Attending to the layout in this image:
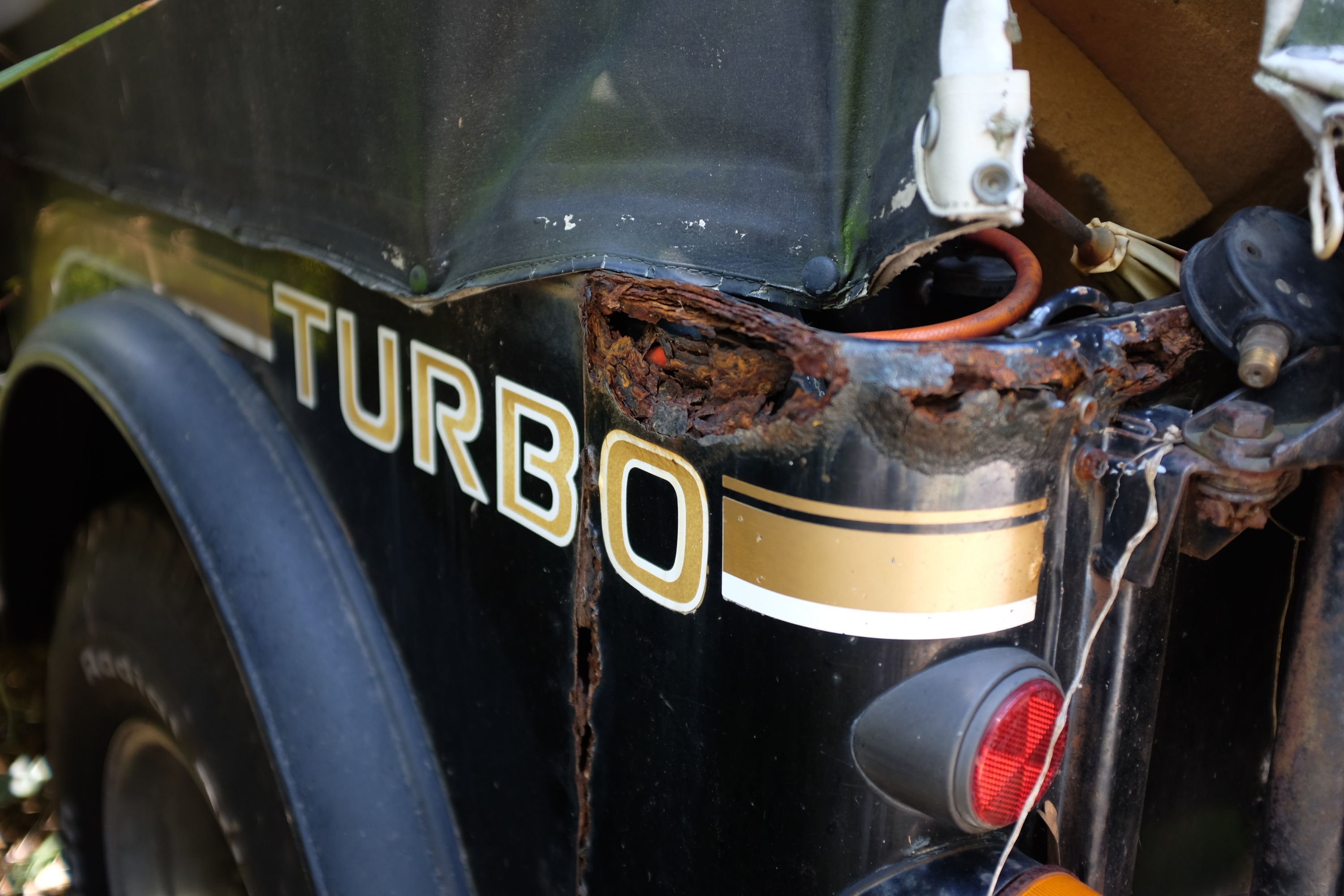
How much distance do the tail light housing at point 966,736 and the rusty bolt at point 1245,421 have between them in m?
→ 0.23

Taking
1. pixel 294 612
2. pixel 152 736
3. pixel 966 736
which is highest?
pixel 966 736

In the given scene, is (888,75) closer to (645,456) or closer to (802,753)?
(645,456)

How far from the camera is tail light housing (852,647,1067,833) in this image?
0.83 m

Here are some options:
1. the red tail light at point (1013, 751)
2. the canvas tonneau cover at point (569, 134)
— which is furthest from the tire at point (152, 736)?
the red tail light at point (1013, 751)

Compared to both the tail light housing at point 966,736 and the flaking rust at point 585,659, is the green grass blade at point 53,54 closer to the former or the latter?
A: the flaking rust at point 585,659

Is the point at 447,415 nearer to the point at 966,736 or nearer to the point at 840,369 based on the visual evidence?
the point at 840,369

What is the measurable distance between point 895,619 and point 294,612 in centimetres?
82

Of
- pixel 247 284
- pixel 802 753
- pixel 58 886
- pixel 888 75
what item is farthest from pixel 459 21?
pixel 58 886

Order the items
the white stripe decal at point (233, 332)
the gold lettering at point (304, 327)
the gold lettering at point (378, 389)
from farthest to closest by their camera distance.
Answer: the white stripe decal at point (233, 332)
the gold lettering at point (304, 327)
the gold lettering at point (378, 389)

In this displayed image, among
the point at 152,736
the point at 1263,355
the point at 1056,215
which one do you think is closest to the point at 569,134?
the point at 1056,215

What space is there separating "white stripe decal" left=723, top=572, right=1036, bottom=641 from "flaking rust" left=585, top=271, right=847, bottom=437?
15cm

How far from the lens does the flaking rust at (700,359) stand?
85 centimetres

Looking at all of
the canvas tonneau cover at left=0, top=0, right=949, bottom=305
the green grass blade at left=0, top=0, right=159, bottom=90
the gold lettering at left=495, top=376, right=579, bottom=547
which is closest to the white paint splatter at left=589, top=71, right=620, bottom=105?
the canvas tonneau cover at left=0, top=0, right=949, bottom=305

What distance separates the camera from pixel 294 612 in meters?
1.36
